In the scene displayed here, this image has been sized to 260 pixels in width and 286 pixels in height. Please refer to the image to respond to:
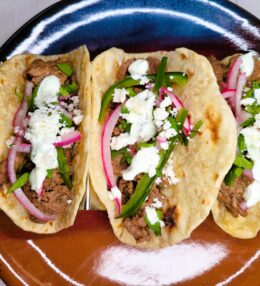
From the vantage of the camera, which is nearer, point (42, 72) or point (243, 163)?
point (243, 163)

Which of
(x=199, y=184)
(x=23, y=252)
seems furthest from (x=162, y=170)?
(x=23, y=252)

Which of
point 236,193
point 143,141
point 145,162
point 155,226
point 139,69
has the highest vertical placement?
point 139,69

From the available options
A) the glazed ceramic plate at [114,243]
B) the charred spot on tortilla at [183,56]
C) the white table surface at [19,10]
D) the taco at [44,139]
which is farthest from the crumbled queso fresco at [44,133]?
the white table surface at [19,10]

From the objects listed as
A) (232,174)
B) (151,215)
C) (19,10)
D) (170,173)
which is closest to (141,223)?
(151,215)

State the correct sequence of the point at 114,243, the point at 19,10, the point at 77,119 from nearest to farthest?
1. the point at 77,119
2. the point at 114,243
3. the point at 19,10

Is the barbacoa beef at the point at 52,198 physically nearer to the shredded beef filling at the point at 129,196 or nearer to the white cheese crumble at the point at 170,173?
the shredded beef filling at the point at 129,196

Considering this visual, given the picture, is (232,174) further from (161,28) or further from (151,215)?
(161,28)

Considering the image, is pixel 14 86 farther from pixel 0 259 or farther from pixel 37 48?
pixel 0 259
